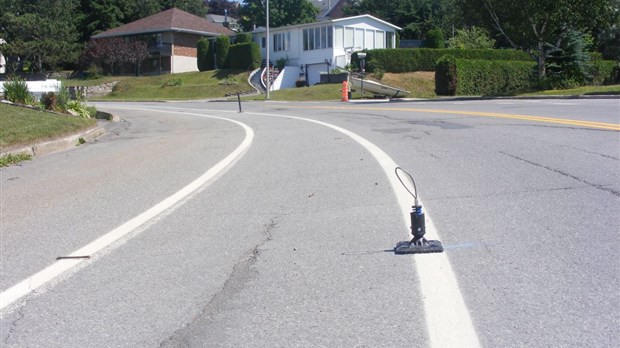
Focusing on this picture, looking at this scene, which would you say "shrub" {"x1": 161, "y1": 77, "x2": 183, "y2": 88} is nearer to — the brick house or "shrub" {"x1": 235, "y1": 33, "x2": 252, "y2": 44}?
"shrub" {"x1": 235, "y1": 33, "x2": 252, "y2": 44}

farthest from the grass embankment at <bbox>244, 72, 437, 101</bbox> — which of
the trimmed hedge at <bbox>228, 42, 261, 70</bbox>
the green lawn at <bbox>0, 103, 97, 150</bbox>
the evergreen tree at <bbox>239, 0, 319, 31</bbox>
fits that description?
the evergreen tree at <bbox>239, 0, 319, 31</bbox>

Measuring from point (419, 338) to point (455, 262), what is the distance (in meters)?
1.47

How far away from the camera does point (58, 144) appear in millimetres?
14641

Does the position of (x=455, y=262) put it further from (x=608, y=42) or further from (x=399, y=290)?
(x=608, y=42)

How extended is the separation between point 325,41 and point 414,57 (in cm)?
837

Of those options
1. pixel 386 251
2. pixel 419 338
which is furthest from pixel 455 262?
pixel 419 338

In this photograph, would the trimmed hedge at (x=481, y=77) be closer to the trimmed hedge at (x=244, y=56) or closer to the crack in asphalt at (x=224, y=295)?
the trimmed hedge at (x=244, y=56)

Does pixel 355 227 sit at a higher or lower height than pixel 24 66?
lower

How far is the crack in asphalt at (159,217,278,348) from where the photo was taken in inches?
159

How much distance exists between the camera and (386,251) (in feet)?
18.5

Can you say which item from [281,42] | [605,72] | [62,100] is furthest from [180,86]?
[62,100]

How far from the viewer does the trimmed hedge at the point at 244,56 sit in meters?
57.5

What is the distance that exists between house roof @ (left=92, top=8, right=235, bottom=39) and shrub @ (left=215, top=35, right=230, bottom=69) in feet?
23.0

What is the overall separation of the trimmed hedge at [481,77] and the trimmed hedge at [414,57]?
358 centimetres
